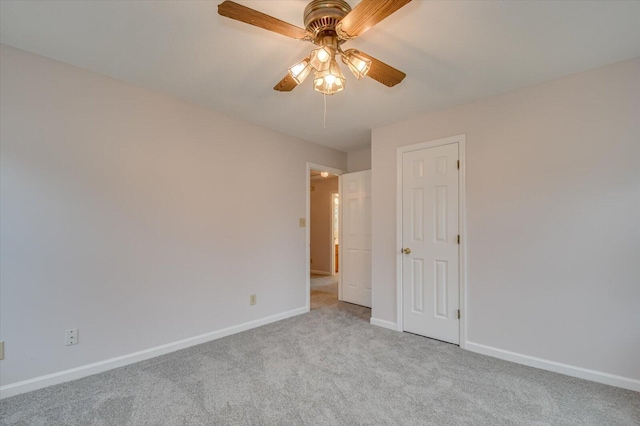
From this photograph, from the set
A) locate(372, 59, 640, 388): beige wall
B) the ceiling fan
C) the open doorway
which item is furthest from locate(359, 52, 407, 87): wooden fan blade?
the open doorway

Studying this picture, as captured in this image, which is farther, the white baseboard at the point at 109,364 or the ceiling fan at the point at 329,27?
the white baseboard at the point at 109,364

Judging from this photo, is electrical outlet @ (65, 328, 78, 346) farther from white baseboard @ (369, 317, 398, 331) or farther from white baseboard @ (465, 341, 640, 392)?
white baseboard @ (465, 341, 640, 392)

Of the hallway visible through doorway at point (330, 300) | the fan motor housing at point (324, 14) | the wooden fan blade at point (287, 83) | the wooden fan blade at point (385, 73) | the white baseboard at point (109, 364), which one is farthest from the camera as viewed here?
the hallway visible through doorway at point (330, 300)

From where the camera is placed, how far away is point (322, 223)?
23.0ft

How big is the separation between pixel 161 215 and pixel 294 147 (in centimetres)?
192

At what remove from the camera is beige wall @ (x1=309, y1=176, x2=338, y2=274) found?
22.4 feet

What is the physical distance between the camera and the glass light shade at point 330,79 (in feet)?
5.30

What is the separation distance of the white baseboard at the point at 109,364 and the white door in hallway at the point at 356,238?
163 centimetres

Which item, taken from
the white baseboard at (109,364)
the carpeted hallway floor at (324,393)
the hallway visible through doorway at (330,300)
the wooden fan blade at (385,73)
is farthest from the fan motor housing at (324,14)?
the hallway visible through doorway at (330,300)

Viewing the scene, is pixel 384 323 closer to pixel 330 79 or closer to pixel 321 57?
pixel 330 79

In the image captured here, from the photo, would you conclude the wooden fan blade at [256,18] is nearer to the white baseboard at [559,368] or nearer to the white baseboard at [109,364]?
the white baseboard at [109,364]

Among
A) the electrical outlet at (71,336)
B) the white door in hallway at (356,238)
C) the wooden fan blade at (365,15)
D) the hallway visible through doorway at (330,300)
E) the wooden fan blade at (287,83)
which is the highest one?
the wooden fan blade at (365,15)

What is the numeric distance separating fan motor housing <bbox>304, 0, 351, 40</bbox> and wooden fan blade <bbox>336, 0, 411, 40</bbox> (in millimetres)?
65

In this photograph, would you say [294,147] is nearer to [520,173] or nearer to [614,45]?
[520,173]
